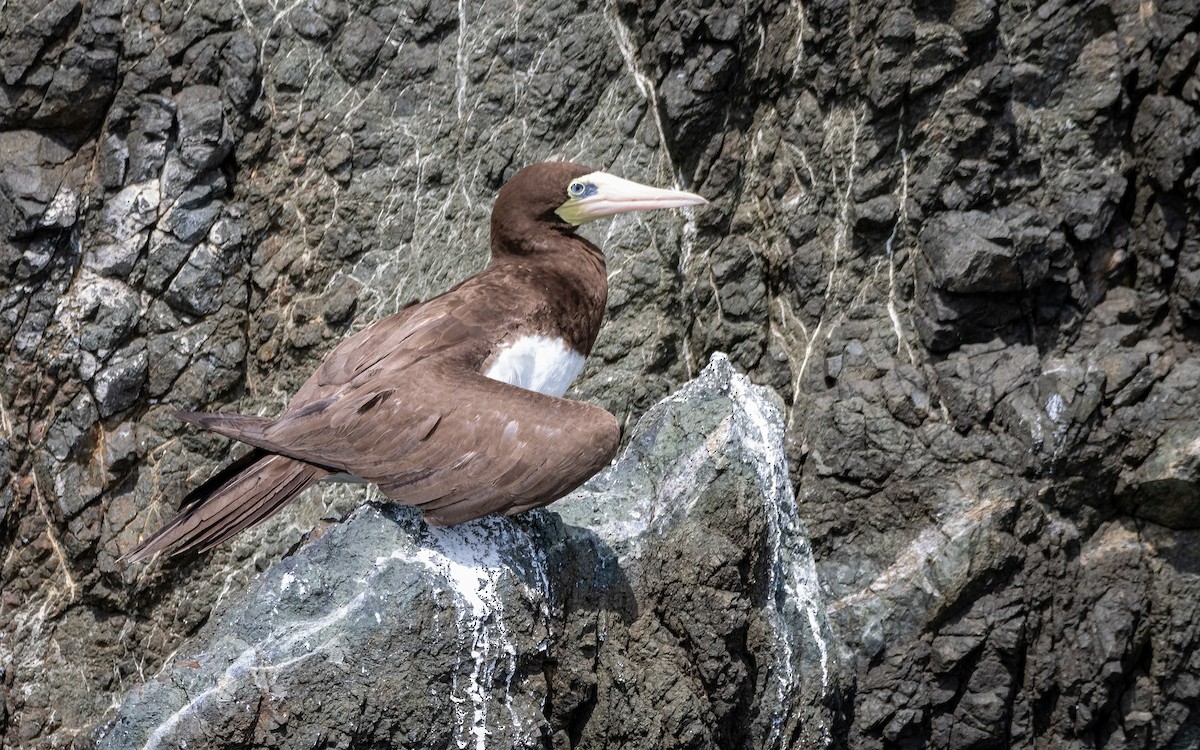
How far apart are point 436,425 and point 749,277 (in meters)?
3.13

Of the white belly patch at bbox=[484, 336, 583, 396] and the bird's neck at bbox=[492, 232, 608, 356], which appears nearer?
the white belly patch at bbox=[484, 336, 583, 396]

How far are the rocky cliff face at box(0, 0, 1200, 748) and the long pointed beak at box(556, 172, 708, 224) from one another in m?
1.54

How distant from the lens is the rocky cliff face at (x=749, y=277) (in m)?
6.73

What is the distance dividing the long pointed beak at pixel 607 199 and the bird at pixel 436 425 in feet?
1.37

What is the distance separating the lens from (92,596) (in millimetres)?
7383

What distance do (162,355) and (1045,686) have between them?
4849mm

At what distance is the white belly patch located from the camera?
18.1 feet

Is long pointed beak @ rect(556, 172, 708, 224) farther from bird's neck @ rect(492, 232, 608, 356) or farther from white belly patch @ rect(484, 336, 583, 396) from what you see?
white belly patch @ rect(484, 336, 583, 396)

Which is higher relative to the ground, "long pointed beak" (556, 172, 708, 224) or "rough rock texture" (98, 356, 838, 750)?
"long pointed beak" (556, 172, 708, 224)

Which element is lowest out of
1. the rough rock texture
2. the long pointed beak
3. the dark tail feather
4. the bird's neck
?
the rough rock texture

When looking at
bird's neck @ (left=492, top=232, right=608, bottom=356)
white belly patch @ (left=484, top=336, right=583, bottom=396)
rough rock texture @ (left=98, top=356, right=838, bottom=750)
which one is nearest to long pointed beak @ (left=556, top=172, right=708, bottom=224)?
bird's neck @ (left=492, top=232, right=608, bottom=356)

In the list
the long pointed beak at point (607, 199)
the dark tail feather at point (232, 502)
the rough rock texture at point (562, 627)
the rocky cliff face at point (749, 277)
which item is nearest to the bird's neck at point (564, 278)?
the long pointed beak at point (607, 199)

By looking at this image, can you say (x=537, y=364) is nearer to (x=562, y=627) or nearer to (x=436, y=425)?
(x=436, y=425)

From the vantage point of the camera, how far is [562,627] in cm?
497
